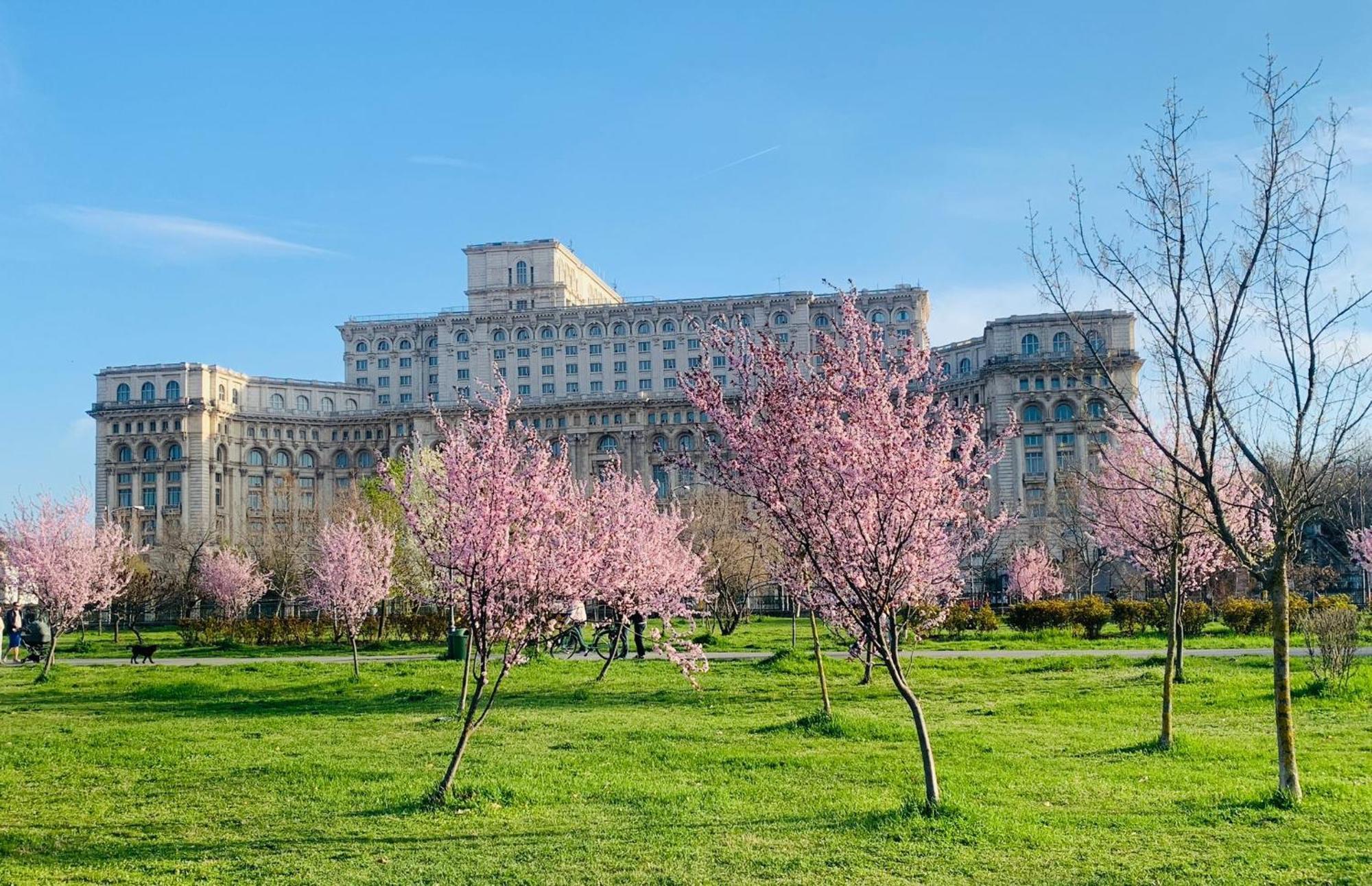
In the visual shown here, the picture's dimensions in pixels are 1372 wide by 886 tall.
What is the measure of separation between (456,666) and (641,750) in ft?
55.2

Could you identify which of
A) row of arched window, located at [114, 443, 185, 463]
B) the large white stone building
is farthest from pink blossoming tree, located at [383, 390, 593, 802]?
row of arched window, located at [114, 443, 185, 463]

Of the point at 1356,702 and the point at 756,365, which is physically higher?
the point at 756,365

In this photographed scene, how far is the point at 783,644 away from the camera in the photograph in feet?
133

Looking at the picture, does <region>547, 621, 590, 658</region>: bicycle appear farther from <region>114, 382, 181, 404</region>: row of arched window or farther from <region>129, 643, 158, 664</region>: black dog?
<region>114, 382, 181, 404</region>: row of arched window

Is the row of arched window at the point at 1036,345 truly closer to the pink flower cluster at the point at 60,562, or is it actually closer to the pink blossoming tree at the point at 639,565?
the pink blossoming tree at the point at 639,565

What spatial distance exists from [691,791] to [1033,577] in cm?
4770

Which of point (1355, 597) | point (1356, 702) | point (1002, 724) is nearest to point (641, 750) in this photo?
point (1002, 724)

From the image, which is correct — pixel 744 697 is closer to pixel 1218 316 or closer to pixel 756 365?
pixel 756 365

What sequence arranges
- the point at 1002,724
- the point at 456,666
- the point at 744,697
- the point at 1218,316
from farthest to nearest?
the point at 456,666 < the point at 744,697 < the point at 1002,724 < the point at 1218,316

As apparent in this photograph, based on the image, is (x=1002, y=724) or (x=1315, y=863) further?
(x=1002, y=724)

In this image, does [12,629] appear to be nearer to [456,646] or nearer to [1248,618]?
[456,646]

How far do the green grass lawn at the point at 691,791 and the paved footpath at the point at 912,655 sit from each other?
7465 mm

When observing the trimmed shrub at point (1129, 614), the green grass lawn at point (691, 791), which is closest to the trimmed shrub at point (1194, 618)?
the trimmed shrub at point (1129, 614)

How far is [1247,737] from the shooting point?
53.7 feet
